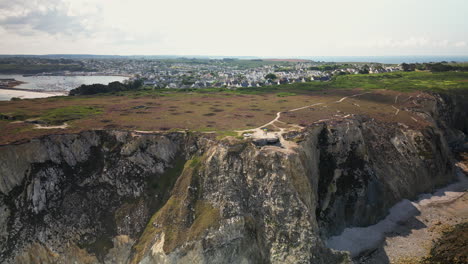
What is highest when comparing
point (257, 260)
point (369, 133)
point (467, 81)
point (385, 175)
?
point (467, 81)

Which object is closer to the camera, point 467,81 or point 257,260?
point 257,260

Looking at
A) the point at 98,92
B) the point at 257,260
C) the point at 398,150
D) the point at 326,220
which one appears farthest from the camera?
the point at 98,92

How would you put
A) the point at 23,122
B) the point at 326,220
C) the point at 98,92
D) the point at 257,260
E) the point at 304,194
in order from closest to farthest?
the point at 257,260
the point at 304,194
the point at 326,220
the point at 23,122
the point at 98,92

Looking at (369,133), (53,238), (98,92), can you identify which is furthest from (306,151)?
(98,92)

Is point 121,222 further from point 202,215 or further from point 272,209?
point 272,209

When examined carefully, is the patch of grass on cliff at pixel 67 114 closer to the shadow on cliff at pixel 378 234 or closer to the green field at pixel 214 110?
the green field at pixel 214 110

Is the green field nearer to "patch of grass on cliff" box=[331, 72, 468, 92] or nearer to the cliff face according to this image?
"patch of grass on cliff" box=[331, 72, 468, 92]

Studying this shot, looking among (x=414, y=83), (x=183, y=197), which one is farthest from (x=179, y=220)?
(x=414, y=83)

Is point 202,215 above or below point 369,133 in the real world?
below
